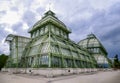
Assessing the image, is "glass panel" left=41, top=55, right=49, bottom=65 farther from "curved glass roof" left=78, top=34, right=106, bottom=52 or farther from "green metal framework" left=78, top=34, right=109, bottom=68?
"curved glass roof" left=78, top=34, right=106, bottom=52

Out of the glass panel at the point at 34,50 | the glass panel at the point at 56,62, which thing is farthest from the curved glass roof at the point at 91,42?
the glass panel at the point at 56,62

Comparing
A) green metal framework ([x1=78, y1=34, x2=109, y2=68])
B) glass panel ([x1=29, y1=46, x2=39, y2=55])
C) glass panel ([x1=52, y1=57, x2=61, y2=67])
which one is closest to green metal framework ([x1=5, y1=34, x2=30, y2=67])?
glass panel ([x1=29, y1=46, x2=39, y2=55])

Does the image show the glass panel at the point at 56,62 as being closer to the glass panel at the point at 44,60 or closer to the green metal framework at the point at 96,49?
the glass panel at the point at 44,60

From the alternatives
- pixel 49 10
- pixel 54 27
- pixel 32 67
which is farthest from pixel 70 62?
pixel 49 10

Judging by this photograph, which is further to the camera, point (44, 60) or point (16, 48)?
point (16, 48)

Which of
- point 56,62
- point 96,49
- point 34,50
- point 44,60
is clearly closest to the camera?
point 44,60

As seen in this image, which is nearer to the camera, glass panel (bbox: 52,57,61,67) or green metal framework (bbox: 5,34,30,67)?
glass panel (bbox: 52,57,61,67)

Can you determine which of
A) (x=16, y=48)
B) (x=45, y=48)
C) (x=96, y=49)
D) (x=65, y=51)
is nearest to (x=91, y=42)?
(x=96, y=49)

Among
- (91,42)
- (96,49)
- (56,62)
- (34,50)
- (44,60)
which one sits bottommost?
(56,62)

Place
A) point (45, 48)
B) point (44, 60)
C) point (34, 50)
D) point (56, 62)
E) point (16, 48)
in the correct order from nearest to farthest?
1. point (44, 60)
2. point (56, 62)
3. point (45, 48)
4. point (34, 50)
5. point (16, 48)

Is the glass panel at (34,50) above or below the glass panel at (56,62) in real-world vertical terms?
above

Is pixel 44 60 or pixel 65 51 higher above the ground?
pixel 65 51

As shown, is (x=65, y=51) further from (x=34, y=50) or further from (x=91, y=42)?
(x=91, y=42)

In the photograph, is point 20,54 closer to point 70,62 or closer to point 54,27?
point 54,27
